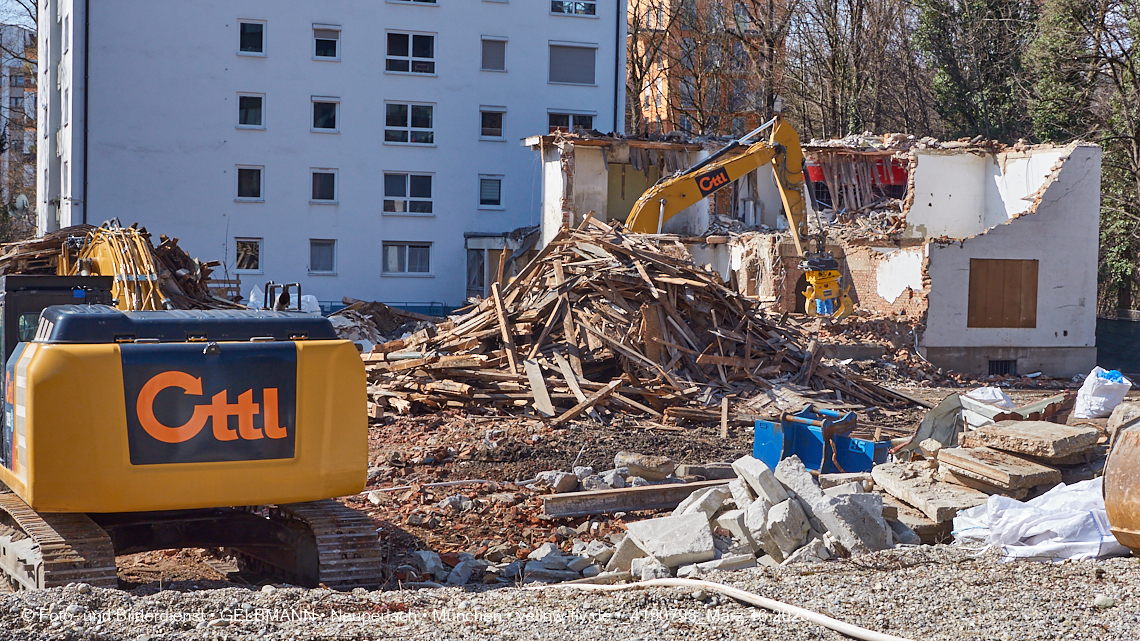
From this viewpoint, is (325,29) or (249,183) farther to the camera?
(325,29)

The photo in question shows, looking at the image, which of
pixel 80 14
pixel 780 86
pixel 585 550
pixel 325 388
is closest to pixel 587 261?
pixel 585 550

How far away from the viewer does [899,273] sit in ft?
75.8

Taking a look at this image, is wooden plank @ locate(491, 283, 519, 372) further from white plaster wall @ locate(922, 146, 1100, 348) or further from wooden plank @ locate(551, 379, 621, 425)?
white plaster wall @ locate(922, 146, 1100, 348)

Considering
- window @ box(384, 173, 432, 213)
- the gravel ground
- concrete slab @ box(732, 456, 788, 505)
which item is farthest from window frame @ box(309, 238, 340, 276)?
the gravel ground

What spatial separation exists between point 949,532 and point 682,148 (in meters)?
23.9

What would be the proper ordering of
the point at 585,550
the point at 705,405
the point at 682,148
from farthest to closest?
the point at 682,148 → the point at 705,405 → the point at 585,550

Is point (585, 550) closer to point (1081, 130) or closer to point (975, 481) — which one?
point (975, 481)

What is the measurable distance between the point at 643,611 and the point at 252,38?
106 feet

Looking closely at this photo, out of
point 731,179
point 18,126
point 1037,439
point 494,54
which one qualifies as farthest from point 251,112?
point 1037,439

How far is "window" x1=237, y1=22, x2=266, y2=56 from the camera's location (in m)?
33.5

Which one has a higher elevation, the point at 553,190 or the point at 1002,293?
the point at 553,190

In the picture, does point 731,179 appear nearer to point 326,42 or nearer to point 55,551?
point 55,551

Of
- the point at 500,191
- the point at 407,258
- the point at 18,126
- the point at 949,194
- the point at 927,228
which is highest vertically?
the point at 18,126

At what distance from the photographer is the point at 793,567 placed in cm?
628
